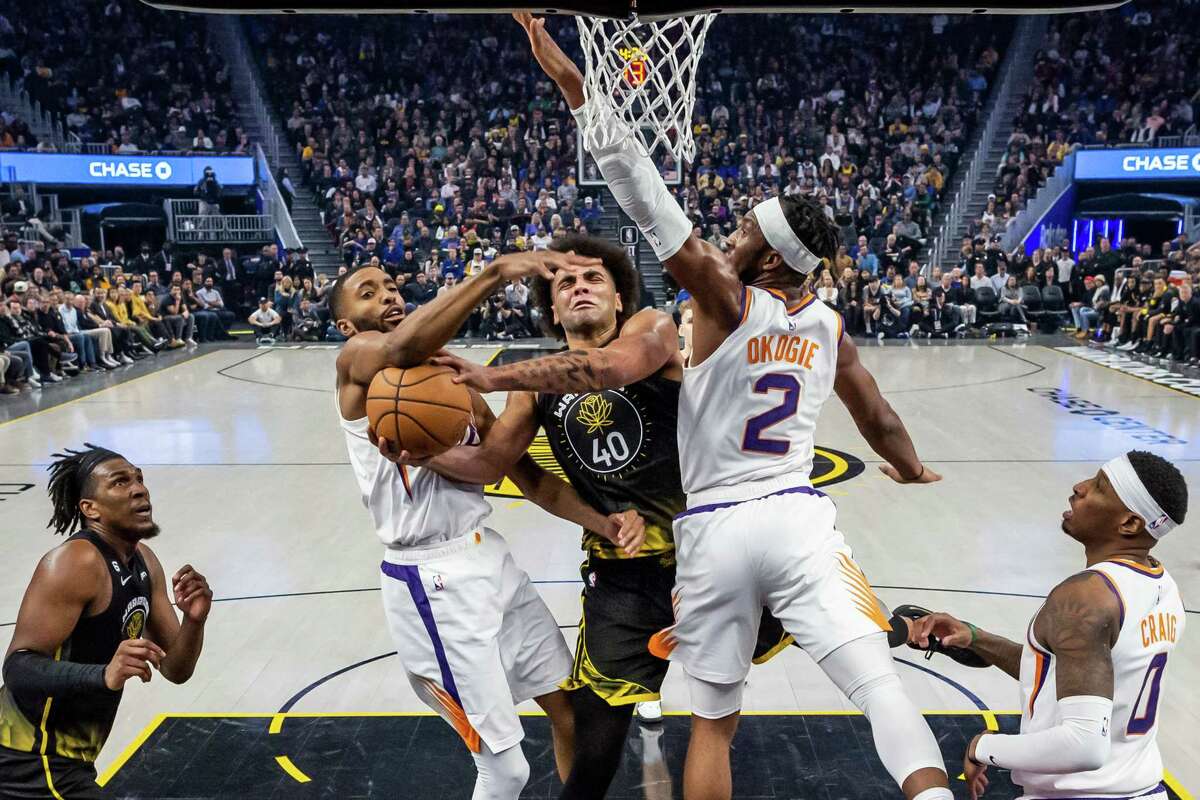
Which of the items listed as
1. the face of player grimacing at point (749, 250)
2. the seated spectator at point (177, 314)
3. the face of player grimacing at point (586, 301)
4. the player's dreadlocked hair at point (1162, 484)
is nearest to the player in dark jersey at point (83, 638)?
the face of player grimacing at point (586, 301)

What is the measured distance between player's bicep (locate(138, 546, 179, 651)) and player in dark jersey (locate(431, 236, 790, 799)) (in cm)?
99

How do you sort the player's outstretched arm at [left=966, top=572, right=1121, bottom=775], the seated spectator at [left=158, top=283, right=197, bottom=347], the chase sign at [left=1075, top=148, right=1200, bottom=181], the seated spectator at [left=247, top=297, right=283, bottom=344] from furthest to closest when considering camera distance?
the chase sign at [left=1075, top=148, right=1200, bottom=181]
the seated spectator at [left=247, top=297, right=283, bottom=344]
the seated spectator at [left=158, top=283, right=197, bottom=347]
the player's outstretched arm at [left=966, top=572, right=1121, bottom=775]

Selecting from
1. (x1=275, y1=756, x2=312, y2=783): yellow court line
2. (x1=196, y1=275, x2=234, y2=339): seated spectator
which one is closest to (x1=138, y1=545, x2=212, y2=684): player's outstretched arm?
(x1=275, y1=756, x2=312, y2=783): yellow court line

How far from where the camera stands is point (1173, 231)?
2377 cm

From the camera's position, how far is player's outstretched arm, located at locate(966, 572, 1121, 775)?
2602mm

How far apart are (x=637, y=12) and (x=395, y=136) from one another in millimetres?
21826

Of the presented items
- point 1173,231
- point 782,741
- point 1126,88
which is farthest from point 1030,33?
point 782,741

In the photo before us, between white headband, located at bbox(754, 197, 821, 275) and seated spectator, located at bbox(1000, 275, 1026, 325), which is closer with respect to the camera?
white headband, located at bbox(754, 197, 821, 275)

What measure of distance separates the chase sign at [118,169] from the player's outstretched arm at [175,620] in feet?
65.5

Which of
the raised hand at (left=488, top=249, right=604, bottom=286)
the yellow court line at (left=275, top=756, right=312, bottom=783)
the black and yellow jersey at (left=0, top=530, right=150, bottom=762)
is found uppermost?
the raised hand at (left=488, top=249, right=604, bottom=286)

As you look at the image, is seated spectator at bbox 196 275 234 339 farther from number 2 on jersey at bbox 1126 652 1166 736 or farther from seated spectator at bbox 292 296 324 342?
number 2 on jersey at bbox 1126 652 1166 736

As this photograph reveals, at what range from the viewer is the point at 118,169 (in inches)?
850

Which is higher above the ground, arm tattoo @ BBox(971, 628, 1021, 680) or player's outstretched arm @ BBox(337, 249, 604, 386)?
player's outstretched arm @ BBox(337, 249, 604, 386)

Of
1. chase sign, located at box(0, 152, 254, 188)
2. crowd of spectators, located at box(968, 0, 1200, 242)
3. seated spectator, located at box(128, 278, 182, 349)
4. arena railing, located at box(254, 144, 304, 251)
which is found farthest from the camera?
crowd of spectators, located at box(968, 0, 1200, 242)
